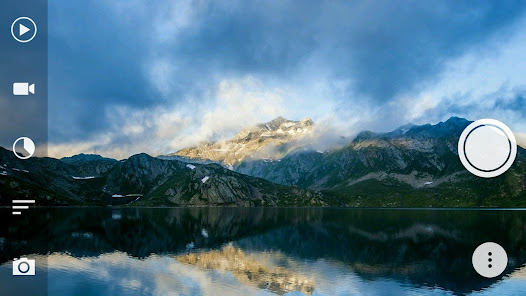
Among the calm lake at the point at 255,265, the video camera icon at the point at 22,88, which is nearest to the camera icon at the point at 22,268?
the calm lake at the point at 255,265

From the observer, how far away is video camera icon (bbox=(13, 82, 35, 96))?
37.2 meters

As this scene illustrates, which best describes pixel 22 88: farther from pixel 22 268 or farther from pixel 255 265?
pixel 255 265

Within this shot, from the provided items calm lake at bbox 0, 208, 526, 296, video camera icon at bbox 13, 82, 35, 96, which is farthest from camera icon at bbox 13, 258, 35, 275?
video camera icon at bbox 13, 82, 35, 96

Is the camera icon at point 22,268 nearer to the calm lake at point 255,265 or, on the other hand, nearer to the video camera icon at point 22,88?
the calm lake at point 255,265

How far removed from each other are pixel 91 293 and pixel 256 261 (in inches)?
1684

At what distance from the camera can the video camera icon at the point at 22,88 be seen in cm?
3725

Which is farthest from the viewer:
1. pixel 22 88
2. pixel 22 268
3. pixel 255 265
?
pixel 255 265

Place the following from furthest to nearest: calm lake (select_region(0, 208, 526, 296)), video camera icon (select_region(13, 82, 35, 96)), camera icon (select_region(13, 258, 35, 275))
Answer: calm lake (select_region(0, 208, 526, 296))
camera icon (select_region(13, 258, 35, 275))
video camera icon (select_region(13, 82, 35, 96))

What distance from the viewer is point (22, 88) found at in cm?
3753

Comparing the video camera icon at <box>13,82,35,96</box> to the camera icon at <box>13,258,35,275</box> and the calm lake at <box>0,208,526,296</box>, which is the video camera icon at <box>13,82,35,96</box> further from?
the calm lake at <box>0,208,526,296</box>

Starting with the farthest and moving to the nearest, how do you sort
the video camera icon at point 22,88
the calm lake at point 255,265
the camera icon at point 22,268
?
1. the calm lake at point 255,265
2. the camera icon at point 22,268
3. the video camera icon at point 22,88

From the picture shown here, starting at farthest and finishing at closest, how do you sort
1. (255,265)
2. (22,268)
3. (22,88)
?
(255,265) → (22,268) → (22,88)

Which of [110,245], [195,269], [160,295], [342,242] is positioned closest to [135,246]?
[110,245]

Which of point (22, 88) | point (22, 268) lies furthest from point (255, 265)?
point (22, 88)
